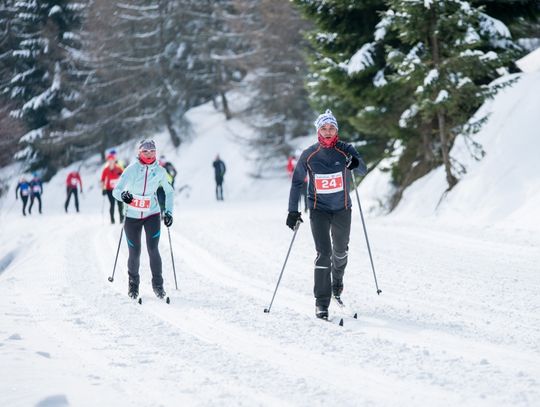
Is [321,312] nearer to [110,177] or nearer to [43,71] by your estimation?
[110,177]

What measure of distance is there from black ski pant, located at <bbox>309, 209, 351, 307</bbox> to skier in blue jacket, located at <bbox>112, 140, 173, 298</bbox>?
86.5 inches

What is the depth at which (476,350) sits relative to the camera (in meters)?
4.47

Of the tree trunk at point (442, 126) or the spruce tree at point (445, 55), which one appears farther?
the tree trunk at point (442, 126)

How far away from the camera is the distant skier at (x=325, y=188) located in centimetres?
575

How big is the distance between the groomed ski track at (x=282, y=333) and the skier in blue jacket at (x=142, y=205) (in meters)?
0.39

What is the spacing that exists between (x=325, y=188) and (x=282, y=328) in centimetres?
152

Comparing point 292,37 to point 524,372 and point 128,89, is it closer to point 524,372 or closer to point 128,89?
point 128,89

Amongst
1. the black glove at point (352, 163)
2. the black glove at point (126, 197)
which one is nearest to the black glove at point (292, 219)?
the black glove at point (352, 163)

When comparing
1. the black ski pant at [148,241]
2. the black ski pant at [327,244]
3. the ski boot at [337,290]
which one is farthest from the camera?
the black ski pant at [148,241]

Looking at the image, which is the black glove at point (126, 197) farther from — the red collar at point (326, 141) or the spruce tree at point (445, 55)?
the spruce tree at point (445, 55)

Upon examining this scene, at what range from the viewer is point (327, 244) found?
578 cm

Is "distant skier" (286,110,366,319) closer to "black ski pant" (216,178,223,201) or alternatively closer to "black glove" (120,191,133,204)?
"black glove" (120,191,133,204)

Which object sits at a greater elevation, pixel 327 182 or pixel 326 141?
pixel 326 141

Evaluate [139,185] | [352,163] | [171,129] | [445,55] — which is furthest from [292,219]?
[171,129]
